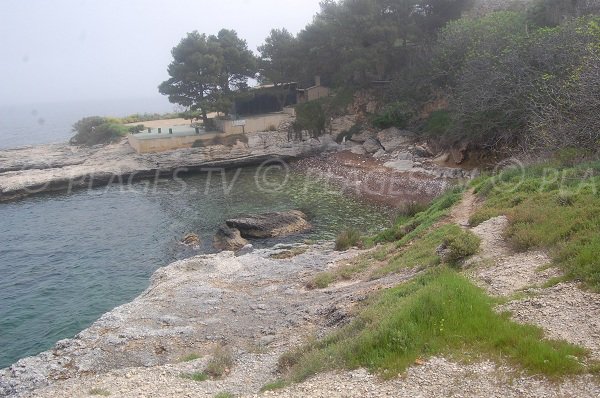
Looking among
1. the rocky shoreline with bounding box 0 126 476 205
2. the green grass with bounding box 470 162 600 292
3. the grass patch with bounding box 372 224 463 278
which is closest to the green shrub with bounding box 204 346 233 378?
the grass patch with bounding box 372 224 463 278

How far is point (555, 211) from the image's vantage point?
14.0 metres

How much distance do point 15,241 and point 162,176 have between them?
663 inches

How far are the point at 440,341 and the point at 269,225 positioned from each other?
1800cm

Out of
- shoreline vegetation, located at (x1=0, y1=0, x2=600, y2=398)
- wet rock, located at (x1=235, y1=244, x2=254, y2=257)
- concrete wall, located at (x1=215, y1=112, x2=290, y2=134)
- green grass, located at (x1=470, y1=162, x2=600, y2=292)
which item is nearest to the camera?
shoreline vegetation, located at (x1=0, y1=0, x2=600, y2=398)

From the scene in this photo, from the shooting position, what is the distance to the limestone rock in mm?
42125

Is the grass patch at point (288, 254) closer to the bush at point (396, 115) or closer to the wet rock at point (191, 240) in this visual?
the wet rock at point (191, 240)

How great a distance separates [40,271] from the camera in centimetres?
2323

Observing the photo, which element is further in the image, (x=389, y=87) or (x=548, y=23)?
(x=389, y=87)

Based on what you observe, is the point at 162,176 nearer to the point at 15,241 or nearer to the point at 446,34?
the point at 15,241

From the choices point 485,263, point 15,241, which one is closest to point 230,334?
point 485,263

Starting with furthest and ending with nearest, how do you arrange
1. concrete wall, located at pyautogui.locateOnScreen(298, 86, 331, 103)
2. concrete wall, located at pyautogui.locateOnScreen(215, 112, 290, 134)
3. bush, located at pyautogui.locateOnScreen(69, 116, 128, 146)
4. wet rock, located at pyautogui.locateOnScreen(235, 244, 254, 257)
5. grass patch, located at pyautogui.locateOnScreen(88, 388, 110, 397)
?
1. bush, located at pyautogui.locateOnScreen(69, 116, 128, 146)
2. concrete wall, located at pyautogui.locateOnScreen(298, 86, 331, 103)
3. concrete wall, located at pyautogui.locateOnScreen(215, 112, 290, 134)
4. wet rock, located at pyautogui.locateOnScreen(235, 244, 254, 257)
5. grass patch, located at pyautogui.locateOnScreen(88, 388, 110, 397)

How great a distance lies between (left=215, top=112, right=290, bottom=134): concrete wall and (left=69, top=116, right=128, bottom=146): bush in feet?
44.5

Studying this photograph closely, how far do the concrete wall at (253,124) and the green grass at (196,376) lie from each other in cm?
3962

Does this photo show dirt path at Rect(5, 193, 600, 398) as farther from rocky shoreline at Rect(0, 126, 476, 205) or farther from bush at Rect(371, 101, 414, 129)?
bush at Rect(371, 101, 414, 129)
